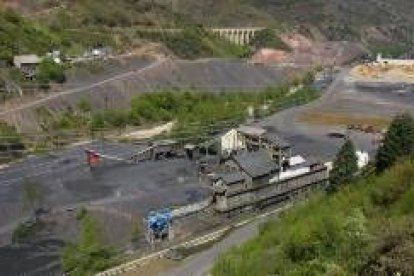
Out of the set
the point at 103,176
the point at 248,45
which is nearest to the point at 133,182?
the point at 103,176

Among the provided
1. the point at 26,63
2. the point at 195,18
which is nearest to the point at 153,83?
the point at 26,63

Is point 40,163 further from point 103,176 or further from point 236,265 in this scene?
point 236,265

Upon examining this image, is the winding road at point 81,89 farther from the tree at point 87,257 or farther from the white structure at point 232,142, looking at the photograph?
the tree at point 87,257

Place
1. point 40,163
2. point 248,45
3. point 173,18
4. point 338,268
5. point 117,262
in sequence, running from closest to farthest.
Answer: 1. point 338,268
2. point 117,262
3. point 40,163
4. point 173,18
5. point 248,45

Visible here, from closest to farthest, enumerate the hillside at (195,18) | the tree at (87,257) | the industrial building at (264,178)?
the tree at (87,257), the industrial building at (264,178), the hillside at (195,18)

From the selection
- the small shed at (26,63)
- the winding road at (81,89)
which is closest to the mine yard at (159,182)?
the winding road at (81,89)

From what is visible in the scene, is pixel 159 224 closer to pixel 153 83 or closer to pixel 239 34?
pixel 153 83
